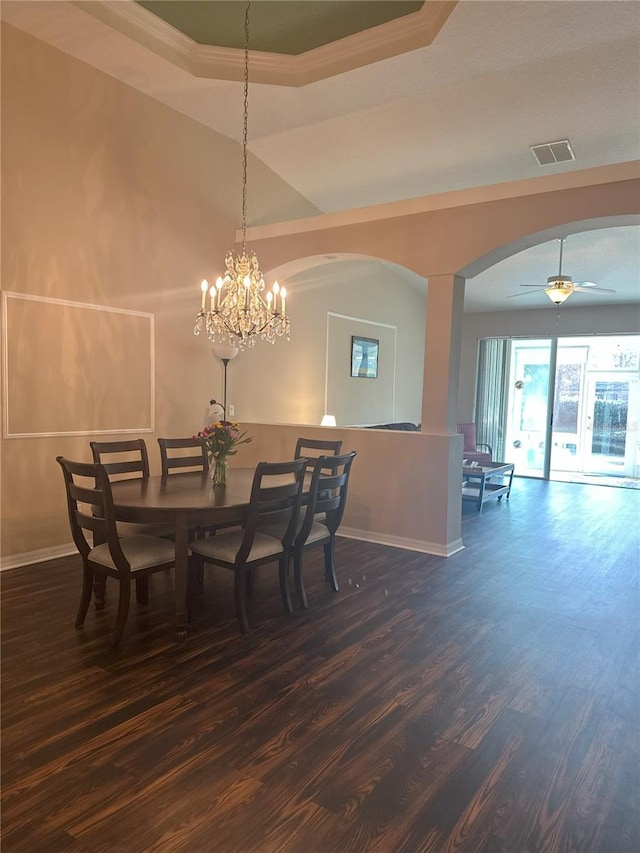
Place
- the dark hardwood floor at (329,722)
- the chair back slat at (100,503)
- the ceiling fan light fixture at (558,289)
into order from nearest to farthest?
the dark hardwood floor at (329,722) → the chair back slat at (100,503) → the ceiling fan light fixture at (558,289)

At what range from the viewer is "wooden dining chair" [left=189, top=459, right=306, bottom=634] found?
2.92 meters

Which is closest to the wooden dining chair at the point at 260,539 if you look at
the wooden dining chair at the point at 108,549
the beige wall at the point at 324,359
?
the wooden dining chair at the point at 108,549

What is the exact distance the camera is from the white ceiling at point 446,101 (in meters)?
3.70

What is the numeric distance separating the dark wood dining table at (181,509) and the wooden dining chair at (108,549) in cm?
11

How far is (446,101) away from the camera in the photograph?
4785 millimetres

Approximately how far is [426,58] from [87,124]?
109 inches

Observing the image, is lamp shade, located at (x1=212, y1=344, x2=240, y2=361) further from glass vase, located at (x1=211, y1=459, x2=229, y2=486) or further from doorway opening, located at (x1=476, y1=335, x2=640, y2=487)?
doorway opening, located at (x1=476, y1=335, x2=640, y2=487)

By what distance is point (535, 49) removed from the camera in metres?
3.83

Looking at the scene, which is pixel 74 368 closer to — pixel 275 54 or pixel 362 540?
pixel 362 540

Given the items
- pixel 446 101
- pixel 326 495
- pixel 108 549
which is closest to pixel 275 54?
pixel 446 101

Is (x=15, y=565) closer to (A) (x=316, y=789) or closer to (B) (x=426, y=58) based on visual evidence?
(A) (x=316, y=789)

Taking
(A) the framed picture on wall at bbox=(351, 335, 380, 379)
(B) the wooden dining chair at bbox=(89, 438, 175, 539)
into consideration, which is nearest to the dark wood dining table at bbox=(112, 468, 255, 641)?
(B) the wooden dining chair at bbox=(89, 438, 175, 539)

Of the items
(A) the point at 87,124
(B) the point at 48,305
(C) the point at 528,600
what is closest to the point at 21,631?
(B) the point at 48,305

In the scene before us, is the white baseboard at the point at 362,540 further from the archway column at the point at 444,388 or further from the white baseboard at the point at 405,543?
the archway column at the point at 444,388
